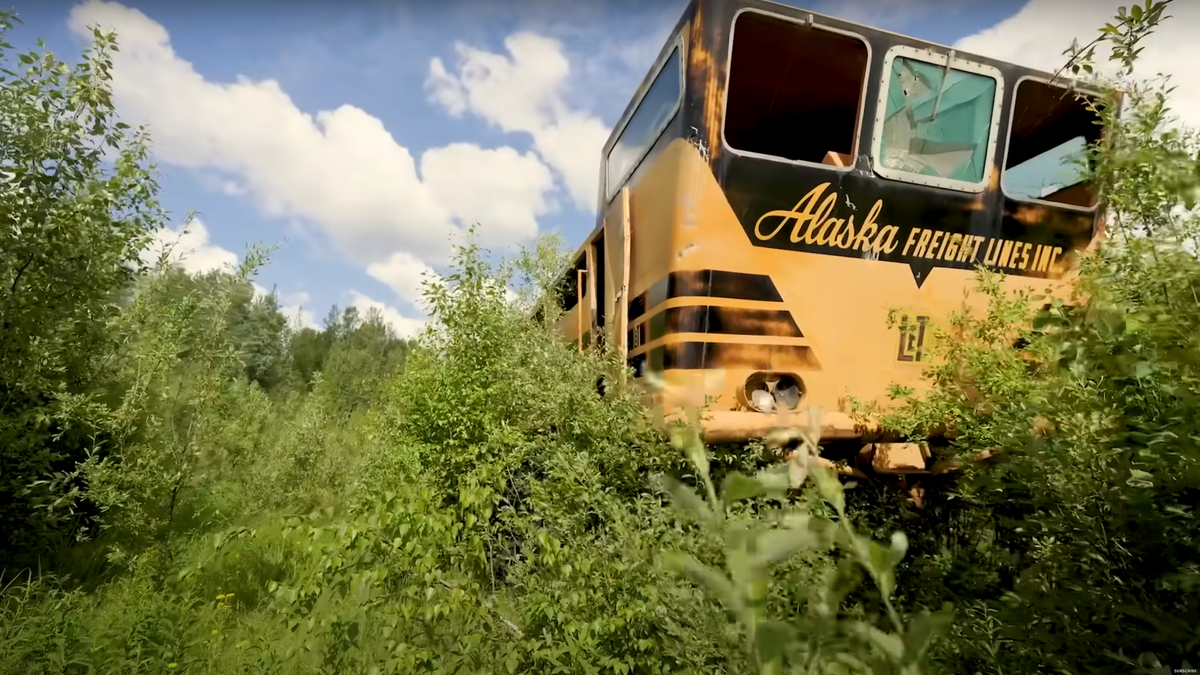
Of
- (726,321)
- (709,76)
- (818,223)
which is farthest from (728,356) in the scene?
(709,76)

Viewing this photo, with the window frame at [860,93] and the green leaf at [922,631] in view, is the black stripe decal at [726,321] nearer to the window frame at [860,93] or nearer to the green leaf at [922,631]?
the window frame at [860,93]

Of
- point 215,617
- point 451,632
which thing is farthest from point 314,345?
point 451,632

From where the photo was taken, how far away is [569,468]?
3.69 m

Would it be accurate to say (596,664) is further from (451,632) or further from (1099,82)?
(1099,82)

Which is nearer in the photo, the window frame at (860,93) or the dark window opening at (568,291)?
the window frame at (860,93)

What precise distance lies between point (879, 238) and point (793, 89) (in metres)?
1.48

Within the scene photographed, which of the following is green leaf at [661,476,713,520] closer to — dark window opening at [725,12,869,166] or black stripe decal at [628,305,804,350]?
black stripe decal at [628,305,804,350]

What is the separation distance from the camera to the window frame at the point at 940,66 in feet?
12.8

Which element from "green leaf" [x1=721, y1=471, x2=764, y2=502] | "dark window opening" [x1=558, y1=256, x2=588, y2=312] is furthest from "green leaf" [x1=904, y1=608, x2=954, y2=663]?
"dark window opening" [x1=558, y1=256, x2=588, y2=312]

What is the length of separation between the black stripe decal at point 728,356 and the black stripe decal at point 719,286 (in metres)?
0.31

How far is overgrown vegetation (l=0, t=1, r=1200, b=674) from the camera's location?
147cm

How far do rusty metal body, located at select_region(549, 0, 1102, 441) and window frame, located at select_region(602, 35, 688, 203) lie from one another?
0.04 m

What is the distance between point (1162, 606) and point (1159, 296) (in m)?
0.95

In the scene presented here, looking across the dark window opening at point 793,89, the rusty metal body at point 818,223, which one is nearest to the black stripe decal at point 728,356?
the rusty metal body at point 818,223
